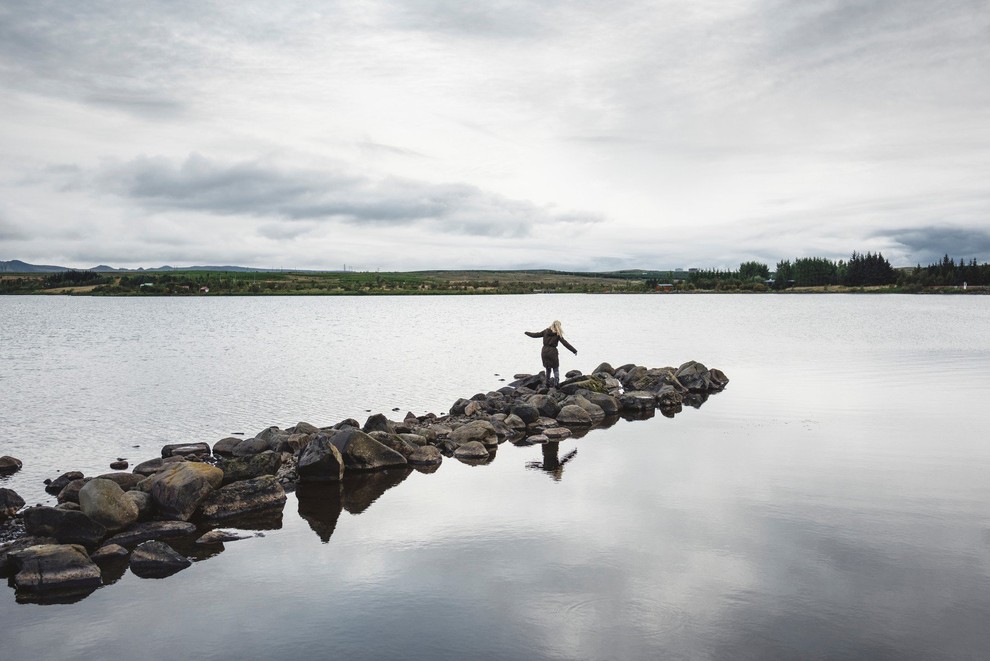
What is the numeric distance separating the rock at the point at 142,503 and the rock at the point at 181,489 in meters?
0.12

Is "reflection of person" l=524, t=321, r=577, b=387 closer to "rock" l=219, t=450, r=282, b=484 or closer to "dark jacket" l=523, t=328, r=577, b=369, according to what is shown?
"dark jacket" l=523, t=328, r=577, b=369

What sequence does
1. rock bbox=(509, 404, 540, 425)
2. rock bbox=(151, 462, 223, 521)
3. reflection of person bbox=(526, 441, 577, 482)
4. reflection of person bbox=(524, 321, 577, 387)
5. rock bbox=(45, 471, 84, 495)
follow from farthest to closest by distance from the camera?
reflection of person bbox=(524, 321, 577, 387)
rock bbox=(509, 404, 540, 425)
reflection of person bbox=(526, 441, 577, 482)
rock bbox=(45, 471, 84, 495)
rock bbox=(151, 462, 223, 521)

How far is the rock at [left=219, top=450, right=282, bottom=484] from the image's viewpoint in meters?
15.8

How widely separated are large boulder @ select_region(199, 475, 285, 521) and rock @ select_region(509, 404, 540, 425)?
10338 mm

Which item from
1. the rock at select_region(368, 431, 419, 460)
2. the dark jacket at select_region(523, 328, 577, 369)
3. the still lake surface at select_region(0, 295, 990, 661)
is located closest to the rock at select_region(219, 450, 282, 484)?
the still lake surface at select_region(0, 295, 990, 661)

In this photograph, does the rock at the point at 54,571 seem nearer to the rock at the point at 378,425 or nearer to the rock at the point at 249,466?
the rock at the point at 249,466

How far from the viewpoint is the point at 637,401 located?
2767cm

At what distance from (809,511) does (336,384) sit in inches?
995

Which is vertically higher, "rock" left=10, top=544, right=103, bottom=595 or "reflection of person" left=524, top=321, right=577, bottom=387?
"reflection of person" left=524, top=321, right=577, bottom=387

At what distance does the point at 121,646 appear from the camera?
9.07 metres

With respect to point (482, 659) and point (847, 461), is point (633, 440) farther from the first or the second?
point (482, 659)

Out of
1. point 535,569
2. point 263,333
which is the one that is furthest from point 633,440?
point 263,333

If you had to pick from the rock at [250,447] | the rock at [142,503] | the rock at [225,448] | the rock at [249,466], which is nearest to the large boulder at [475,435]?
the rock at [250,447]

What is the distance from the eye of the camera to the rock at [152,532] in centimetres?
1291
